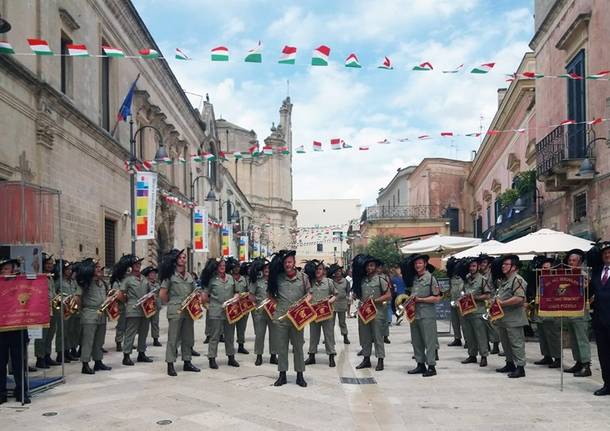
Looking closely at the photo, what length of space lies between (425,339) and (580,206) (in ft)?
32.3

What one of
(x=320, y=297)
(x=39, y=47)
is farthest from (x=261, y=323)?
(x=39, y=47)

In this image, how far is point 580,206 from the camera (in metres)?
17.2

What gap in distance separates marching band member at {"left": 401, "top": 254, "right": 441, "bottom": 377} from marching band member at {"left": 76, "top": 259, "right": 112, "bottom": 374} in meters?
4.99

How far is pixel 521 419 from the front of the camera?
6.73m

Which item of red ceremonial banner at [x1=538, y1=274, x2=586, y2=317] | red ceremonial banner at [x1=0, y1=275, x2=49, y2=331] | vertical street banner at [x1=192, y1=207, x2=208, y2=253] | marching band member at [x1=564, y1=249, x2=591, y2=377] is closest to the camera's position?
red ceremonial banner at [x1=0, y1=275, x2=49, y2=331]

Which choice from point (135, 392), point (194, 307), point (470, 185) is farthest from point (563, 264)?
point (470, 185)

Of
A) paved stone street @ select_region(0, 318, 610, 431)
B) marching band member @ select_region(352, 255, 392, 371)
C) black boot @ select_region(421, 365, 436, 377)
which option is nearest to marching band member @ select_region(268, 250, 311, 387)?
paved stone street @ select_region(0, 318, 610, 431)

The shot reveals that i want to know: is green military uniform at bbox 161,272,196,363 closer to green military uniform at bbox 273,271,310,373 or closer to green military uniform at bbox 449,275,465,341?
green military uniform at bbox 273,271,310,373

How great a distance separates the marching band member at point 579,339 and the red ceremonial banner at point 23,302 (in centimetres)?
731

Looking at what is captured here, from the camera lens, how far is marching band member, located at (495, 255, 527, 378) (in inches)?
365

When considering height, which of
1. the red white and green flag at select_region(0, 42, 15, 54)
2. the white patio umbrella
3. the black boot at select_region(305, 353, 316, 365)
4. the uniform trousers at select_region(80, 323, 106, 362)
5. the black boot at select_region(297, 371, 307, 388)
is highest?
the red white and green flag at select_region(0, 42, 15, 54)

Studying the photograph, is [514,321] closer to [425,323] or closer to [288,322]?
[425,323]

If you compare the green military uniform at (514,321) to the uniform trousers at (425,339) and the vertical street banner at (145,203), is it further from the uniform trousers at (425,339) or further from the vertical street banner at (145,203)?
the vertical street banner at (145,203)

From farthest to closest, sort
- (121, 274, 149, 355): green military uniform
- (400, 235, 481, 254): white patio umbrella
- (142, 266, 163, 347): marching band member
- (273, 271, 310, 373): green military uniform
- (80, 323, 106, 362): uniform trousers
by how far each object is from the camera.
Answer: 1. (400, 235, 481, 254): white patio umbrella
2. (142, 266, 163, 347): marching band member
3. (121, 274, 149, 355): green military uniform
4. (80, 323, 106, 362): uniform trousers
5. (273, 271, 310, 373): green military uniform
